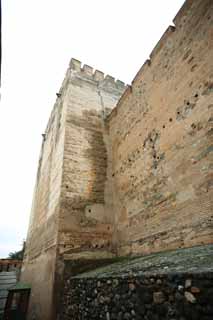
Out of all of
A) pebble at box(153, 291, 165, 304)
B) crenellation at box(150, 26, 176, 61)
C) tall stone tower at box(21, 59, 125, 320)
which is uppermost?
crenellation at box(150, 26, 176, 61)

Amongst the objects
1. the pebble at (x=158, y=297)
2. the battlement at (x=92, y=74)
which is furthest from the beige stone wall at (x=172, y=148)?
the battlement at (x=92, y=74)

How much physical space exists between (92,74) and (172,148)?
20.2 ft

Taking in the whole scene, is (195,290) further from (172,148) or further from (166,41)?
(166,41)

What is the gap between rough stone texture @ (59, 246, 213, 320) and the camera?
1315mm

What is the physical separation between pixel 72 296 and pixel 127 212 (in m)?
2.36

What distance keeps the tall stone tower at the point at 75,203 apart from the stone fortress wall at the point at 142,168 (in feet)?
0.08

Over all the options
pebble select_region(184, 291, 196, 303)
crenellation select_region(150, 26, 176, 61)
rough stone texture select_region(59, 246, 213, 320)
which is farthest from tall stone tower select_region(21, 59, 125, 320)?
pebble select_region(184, 291, 196, 303)

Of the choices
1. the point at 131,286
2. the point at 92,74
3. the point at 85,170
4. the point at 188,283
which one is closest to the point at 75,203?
the point at 85,170

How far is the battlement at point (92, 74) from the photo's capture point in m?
8.25

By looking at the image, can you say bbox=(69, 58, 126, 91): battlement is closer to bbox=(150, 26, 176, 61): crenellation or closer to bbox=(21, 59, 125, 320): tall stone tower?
bbox=(21, 59, 125, 320): tall stone tower

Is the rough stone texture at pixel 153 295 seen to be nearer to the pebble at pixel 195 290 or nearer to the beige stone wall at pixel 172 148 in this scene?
the pebble at pixel 195 290

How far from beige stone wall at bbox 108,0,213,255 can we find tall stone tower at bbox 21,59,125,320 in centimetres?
61

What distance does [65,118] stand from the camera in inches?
265

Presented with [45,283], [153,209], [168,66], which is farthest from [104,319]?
Result: [168,66]
